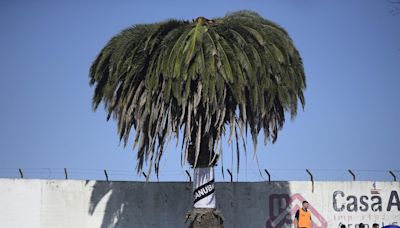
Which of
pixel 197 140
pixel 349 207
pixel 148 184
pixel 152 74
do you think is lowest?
pixel 349 207

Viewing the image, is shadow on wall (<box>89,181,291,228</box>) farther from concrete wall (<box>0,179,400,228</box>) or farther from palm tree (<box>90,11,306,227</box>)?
palm tree (<box>90,11,306,227</box>)

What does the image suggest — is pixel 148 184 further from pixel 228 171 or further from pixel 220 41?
pixel 220 41

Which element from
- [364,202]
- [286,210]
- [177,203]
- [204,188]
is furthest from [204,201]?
[364,202]

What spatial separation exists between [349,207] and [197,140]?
713 centimetres

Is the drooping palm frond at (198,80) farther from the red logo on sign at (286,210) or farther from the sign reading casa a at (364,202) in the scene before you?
the sign reading casa a at (364,202)

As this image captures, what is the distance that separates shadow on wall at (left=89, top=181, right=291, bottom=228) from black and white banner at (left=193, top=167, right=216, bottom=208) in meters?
2.39

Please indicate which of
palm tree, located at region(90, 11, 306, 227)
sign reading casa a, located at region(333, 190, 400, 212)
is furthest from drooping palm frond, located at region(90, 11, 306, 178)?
sign reading casa a, located at region(333, 190, 400, 212)

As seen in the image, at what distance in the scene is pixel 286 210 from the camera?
2478 centimetres

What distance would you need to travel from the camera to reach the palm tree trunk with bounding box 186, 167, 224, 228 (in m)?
21.9

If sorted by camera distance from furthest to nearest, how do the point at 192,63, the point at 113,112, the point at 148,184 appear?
the point at 148,184 < the point at 113,112 < the point at 192,63

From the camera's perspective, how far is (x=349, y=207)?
25.2 meters

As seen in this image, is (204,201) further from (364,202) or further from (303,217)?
(364,202)

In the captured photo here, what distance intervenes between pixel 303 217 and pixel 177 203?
175 inches

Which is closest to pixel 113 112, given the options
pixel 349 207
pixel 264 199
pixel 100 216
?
pixel 100 216
